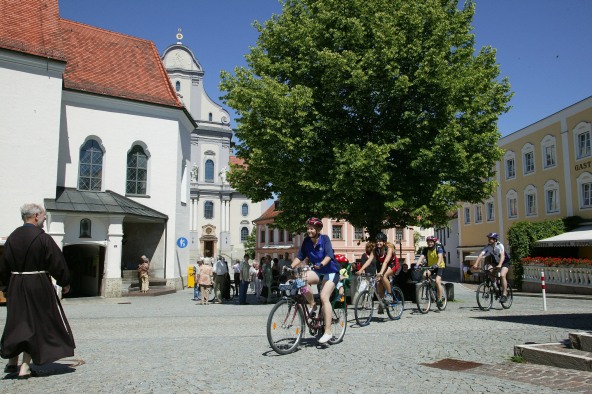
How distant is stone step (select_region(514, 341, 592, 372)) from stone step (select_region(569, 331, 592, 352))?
0.07m

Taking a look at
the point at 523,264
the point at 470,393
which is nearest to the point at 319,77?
the point at 470,393

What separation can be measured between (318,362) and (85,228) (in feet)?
57.8

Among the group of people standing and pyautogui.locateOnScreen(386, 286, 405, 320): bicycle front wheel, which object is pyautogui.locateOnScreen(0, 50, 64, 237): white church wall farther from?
pyautogui.locateOnScreen(386, 286, 405, 320): bicycle front wheel

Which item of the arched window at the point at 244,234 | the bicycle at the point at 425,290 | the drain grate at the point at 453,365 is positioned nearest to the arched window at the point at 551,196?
the bicycle at the point at 425,290

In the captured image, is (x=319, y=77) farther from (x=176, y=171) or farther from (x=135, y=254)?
(x=135, y=254)

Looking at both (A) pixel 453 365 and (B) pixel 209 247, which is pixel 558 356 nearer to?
(A) pixel 453 365

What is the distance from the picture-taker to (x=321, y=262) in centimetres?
775

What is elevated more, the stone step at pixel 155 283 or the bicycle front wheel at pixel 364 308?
the bicycle front wheel at pixel 364 308

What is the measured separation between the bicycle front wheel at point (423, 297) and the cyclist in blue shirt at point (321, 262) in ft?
17.0

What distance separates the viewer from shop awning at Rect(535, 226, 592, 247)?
89.1 feet

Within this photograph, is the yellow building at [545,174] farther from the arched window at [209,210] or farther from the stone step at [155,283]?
the arched window at [209,210]

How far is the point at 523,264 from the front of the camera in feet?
90.2

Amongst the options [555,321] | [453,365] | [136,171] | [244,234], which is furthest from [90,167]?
[244,234]

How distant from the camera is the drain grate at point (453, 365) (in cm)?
607
